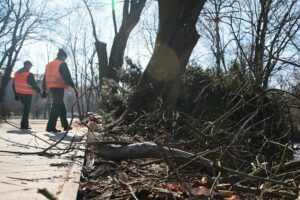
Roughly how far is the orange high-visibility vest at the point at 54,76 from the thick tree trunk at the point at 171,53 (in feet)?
7.79

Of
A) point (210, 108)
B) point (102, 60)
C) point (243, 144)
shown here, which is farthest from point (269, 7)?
point (102, 60)

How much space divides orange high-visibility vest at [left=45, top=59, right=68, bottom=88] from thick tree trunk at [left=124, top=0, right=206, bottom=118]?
237 centimetres

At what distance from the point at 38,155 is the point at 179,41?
5.21 m

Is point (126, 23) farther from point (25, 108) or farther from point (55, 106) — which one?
point (55, 106)

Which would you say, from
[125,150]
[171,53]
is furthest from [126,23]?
[125,150]

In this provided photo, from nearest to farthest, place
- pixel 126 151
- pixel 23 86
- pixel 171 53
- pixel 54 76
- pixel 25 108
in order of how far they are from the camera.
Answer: pixel 126 151 → pixel 171 53 → pixel 54 76 → pixel 25 108 → pixel 23 86

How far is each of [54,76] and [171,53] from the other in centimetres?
315

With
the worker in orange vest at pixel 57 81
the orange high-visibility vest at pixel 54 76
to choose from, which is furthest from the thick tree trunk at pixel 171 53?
the orange high-visibility vest at pixel 54 76

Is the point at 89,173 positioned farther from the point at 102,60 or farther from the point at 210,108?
the point at 102,60

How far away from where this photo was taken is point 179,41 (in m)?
10.2

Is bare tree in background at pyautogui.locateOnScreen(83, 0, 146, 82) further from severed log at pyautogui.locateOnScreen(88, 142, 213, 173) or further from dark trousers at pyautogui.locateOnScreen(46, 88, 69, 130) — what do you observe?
severed log at pyautogui.locateOnScreen(88, 142, 213, 173)

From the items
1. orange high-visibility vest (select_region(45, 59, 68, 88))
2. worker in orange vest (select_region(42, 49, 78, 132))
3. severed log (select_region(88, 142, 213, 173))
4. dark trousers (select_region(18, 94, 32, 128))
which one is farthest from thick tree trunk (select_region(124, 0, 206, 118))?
severed log (select_region(88, 142, 213, 173))

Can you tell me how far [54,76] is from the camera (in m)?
11.7

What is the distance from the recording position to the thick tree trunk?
1023cm
